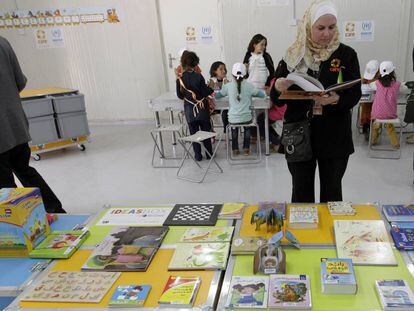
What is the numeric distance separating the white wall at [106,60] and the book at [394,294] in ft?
20.0

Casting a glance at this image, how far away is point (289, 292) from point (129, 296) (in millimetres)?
528

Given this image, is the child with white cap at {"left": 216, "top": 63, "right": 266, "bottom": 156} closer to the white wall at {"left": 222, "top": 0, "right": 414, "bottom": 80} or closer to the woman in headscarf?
the white wall at {"left": 222, "top": 0, "right": 414, "bottom": 80}

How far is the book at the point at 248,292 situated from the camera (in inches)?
47.6

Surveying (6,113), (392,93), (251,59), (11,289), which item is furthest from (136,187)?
(392,93)

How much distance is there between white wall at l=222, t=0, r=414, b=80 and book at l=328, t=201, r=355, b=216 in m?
4.81

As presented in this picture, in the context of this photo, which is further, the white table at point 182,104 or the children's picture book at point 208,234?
the white table at point 182,104

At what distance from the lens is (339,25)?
598 centimetres

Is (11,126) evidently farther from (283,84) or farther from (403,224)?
(403,224)

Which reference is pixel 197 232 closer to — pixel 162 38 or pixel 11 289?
pixel 11 289

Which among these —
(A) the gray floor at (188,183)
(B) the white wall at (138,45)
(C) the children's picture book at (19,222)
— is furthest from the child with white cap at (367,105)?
(C) the children's picture book at (19,222)

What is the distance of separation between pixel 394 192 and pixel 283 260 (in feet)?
8.35

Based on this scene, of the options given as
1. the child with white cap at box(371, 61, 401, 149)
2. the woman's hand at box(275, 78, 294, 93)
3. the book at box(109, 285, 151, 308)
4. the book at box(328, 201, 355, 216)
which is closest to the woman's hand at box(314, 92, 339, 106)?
the woman's hand at box(275, 78, 294, 93)

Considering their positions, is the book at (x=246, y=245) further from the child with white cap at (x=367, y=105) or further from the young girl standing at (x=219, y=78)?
the child with white cap at (x=367, y=105)

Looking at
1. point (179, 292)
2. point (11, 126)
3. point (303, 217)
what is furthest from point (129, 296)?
point (11, 126)
